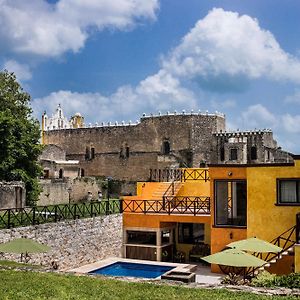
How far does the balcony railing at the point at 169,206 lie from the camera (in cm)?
2426

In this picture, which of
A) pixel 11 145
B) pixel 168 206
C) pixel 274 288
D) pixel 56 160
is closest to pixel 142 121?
pixel 56 160

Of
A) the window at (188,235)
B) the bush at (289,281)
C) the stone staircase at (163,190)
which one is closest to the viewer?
the bush at (289,281)

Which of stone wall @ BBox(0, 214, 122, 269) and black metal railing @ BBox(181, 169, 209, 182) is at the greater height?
black metal railing @ BBox(181, 169, 209, 182)

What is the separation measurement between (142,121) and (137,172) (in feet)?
16.9

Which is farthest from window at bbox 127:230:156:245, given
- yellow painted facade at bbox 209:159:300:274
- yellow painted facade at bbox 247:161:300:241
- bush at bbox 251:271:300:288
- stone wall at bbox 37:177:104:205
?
stone wall at bbox 37:177:104:205

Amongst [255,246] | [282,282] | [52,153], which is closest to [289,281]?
[282,282]

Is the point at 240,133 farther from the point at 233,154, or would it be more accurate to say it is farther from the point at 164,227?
the point at 164,227

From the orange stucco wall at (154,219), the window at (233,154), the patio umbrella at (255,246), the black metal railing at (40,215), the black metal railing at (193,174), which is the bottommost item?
the patio umbrella at (255,246)

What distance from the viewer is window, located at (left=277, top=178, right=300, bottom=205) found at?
63.7ft

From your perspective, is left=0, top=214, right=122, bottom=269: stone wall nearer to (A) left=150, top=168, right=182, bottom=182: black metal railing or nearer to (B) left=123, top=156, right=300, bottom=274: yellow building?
(B) left=123, top=156, right=300, bottom=274: yellow building

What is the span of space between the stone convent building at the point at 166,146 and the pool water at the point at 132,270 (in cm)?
2575

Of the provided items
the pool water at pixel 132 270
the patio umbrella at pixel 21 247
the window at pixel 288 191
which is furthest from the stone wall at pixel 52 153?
the patio umbrella at pixel 21 247

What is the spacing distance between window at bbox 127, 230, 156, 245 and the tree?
10.3 m

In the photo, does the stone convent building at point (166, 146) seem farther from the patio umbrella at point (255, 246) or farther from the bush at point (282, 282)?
the bush at point (282, 282)
